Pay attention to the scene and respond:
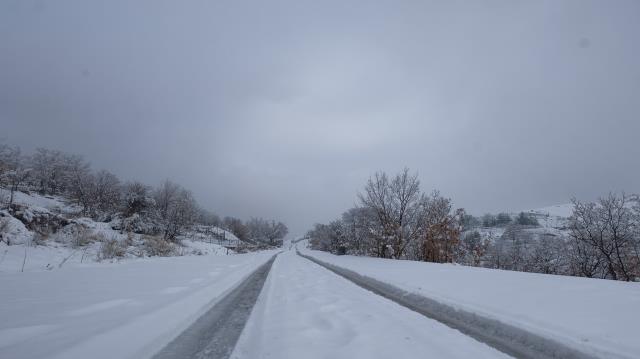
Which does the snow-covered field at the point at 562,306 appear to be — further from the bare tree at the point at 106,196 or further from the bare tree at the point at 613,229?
the bare tree at the point at 106,196

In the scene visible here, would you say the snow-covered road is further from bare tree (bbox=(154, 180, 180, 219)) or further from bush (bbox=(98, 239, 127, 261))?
bare tree (bbox=(154, 180, 180, 219))

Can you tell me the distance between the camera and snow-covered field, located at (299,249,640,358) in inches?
158

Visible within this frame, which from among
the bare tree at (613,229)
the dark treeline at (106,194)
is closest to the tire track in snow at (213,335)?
the bare tree at (613,229)

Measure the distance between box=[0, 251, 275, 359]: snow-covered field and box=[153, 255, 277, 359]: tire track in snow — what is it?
6.2 inches

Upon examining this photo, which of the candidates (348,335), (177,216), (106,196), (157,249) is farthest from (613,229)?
(106,196)

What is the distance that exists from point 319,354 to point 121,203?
63464 mm

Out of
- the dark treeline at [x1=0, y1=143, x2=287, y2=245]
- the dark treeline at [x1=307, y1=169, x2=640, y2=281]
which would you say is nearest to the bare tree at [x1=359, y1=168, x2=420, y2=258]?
the dark treeline at [x1=307, y1=169, x2=640, y2=281]

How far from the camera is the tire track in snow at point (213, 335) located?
11.6 feet

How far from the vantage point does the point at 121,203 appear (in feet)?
186

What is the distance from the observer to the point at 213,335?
4.39 m

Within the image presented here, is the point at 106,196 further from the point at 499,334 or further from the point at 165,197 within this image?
the point at 499,334

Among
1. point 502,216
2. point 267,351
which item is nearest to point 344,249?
point 267,351

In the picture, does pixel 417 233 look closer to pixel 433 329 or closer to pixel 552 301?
pixel 552 301

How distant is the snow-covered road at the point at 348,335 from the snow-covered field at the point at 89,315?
3.68ft
